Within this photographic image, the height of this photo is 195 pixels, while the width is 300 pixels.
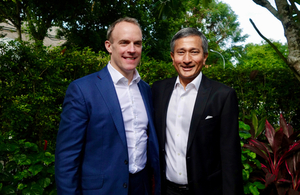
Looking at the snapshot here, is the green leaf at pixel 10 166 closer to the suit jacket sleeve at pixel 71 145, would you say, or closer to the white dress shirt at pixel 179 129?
the suit jacket sleeve at pixel 71 145

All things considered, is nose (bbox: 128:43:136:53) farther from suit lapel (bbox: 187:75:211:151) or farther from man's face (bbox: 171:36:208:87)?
suit lapel (bbox: 187:75:211:151)

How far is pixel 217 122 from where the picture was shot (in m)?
2.03

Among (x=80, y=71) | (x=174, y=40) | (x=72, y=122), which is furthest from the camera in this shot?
(x=80, y=71)

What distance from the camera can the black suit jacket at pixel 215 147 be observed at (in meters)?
1.99

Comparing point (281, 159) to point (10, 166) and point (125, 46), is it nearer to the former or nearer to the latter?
point (125, 46)

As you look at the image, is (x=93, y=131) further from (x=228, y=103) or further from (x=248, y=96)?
(x=248, y=96)

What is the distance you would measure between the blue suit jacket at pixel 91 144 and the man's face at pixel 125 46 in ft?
1.16

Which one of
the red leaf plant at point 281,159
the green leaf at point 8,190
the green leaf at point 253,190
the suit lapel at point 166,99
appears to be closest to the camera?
the suit lapel at point 166,99

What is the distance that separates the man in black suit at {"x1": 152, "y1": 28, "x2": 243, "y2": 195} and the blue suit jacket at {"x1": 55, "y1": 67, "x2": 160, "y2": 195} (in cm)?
53

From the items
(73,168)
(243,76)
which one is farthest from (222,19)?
(73,168)

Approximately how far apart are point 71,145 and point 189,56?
51.4 inches

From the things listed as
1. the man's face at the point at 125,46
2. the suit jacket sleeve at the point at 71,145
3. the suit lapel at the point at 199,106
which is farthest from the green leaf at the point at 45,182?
the suit lapel at the point at 199,106

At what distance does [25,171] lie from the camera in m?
2.35

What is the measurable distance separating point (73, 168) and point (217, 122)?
1.28 meters
